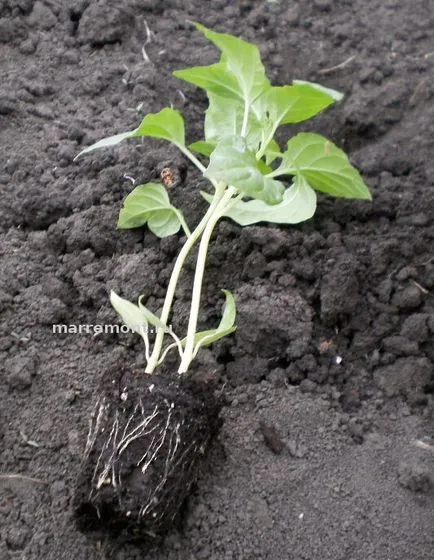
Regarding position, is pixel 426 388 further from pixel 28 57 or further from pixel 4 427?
pixel 28 57

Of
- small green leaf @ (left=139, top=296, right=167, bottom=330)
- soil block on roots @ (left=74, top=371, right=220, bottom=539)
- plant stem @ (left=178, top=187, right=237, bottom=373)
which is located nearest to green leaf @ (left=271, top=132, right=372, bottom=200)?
plant stem @ (left=178, top=187, right=237, bottom=373)

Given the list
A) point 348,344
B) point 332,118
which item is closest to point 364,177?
point 332,118

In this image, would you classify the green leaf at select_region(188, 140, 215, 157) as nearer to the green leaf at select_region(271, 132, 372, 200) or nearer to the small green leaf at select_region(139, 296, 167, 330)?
the green leaf at select_region(271, 132, 372, 200)

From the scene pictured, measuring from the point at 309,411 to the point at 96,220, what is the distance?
2.26 ft

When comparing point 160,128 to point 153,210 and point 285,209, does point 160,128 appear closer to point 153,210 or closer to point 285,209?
point 153,210

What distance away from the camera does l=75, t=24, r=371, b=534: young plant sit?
1261mm

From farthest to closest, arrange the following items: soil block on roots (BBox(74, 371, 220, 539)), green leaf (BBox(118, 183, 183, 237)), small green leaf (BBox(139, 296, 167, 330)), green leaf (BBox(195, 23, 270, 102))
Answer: green leaf (BBox(118, 183, 183, 237))
green leaf (BBox(195, 23, 270, 102))
small green leaf (BBox(139, 296, 167, 330))
soil block on roots (BBox(74, 371, 220, 539))

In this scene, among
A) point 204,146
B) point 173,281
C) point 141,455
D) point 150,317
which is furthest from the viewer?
point 204,146

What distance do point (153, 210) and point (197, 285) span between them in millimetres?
282

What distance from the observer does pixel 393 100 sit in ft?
6.66

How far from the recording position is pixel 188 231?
1.59 metres

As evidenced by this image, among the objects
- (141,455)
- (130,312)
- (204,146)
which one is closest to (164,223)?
(204,146)

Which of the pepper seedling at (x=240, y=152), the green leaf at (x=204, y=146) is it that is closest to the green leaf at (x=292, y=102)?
the pepper seedling at (x=240, y=152)

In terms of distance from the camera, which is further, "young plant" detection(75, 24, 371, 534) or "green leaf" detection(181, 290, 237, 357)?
"green leaf" detection(181, 290, 237, 357)
